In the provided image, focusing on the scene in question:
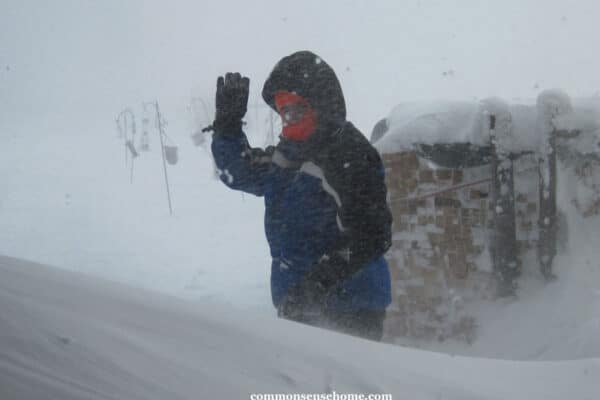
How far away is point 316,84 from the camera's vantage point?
209 centimetres

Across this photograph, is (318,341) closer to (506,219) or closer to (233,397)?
(233,397)

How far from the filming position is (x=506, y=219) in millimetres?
3654

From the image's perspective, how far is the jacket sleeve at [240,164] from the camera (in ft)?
6.91

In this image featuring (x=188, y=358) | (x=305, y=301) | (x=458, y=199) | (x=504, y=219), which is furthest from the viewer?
(x=458, y=199)

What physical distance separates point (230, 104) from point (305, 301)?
78cm

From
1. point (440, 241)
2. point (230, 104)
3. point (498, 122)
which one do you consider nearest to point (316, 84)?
point (230, 104)

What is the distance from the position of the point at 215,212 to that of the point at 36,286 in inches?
452

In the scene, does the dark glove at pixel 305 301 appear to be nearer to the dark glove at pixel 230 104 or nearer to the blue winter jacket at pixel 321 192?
the blue winter jacket at pixel 321 192

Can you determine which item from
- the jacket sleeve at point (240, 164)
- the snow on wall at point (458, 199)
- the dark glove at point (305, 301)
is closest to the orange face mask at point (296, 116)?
the jacket sleeve at point (240, 164)

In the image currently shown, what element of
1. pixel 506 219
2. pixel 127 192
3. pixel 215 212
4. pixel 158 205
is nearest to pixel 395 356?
pixel 506 219

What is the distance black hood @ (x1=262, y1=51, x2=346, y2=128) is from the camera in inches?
82.0

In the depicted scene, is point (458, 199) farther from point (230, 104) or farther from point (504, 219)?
point (230, 104)

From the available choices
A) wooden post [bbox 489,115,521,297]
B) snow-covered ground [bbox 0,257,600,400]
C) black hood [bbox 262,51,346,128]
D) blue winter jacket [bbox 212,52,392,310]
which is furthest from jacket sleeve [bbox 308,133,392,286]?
wooden post [bbox 489,115,521,297]

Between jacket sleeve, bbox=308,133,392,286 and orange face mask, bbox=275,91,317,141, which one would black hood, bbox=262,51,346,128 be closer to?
orange face mask, bbox=275,91,317,141
